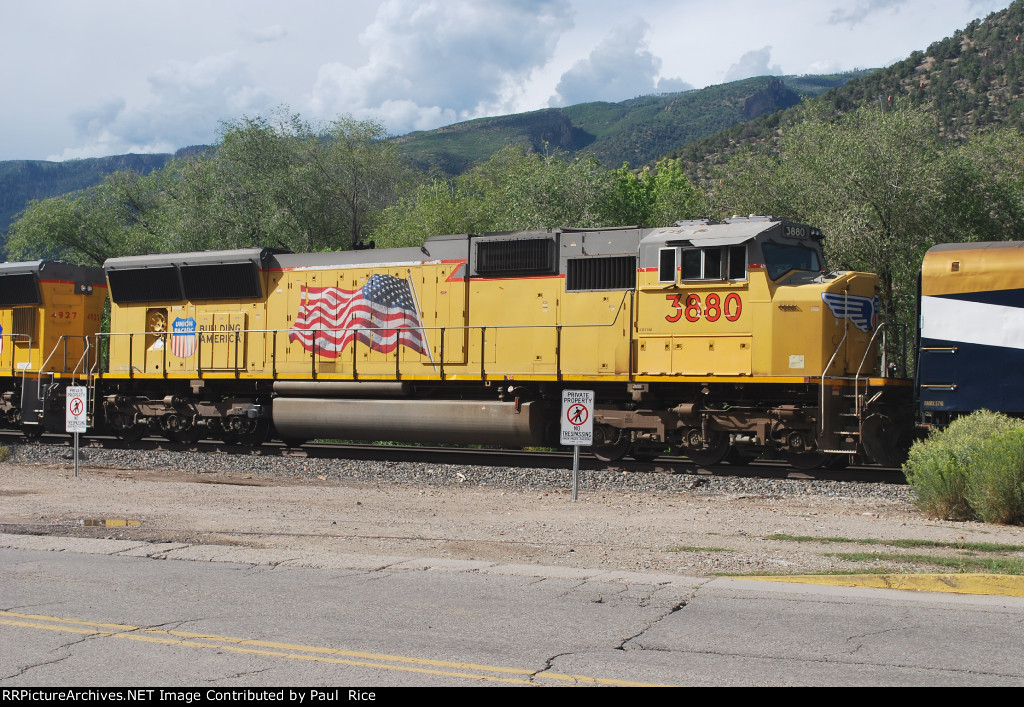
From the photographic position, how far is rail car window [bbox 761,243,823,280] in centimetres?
1474

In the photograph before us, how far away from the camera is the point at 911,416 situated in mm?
15336

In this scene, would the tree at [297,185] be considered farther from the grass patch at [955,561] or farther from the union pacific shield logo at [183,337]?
the grass patch at [955,561]

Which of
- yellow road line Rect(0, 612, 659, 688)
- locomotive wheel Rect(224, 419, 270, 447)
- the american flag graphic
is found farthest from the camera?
locomotive wheel Rect(224, 419, 270, 447)

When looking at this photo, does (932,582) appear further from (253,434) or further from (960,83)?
(960,83)

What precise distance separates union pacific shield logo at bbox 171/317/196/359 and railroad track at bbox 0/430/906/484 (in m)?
2.16

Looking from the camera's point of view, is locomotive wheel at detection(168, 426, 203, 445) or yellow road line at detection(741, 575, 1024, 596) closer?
yellow road line at detection(741, 575, 1024, 596)

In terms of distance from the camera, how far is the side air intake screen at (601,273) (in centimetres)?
1590

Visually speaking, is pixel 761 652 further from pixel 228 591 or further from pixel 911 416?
pixel 911 416

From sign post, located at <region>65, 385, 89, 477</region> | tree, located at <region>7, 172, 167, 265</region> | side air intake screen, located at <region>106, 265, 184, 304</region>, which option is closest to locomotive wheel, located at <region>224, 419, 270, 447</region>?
side air intake screen, located at <region>106, 265, 184, 304</region>

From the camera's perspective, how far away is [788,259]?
592 inches

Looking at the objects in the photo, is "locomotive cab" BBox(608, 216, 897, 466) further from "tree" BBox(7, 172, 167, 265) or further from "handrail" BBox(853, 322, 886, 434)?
"tree" BBox(7, 172, 167, 265)

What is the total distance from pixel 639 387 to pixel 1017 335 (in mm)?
5823

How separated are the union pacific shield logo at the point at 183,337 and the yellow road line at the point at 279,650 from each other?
567 inches

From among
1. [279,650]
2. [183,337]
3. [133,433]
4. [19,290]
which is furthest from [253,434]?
[279,650]
